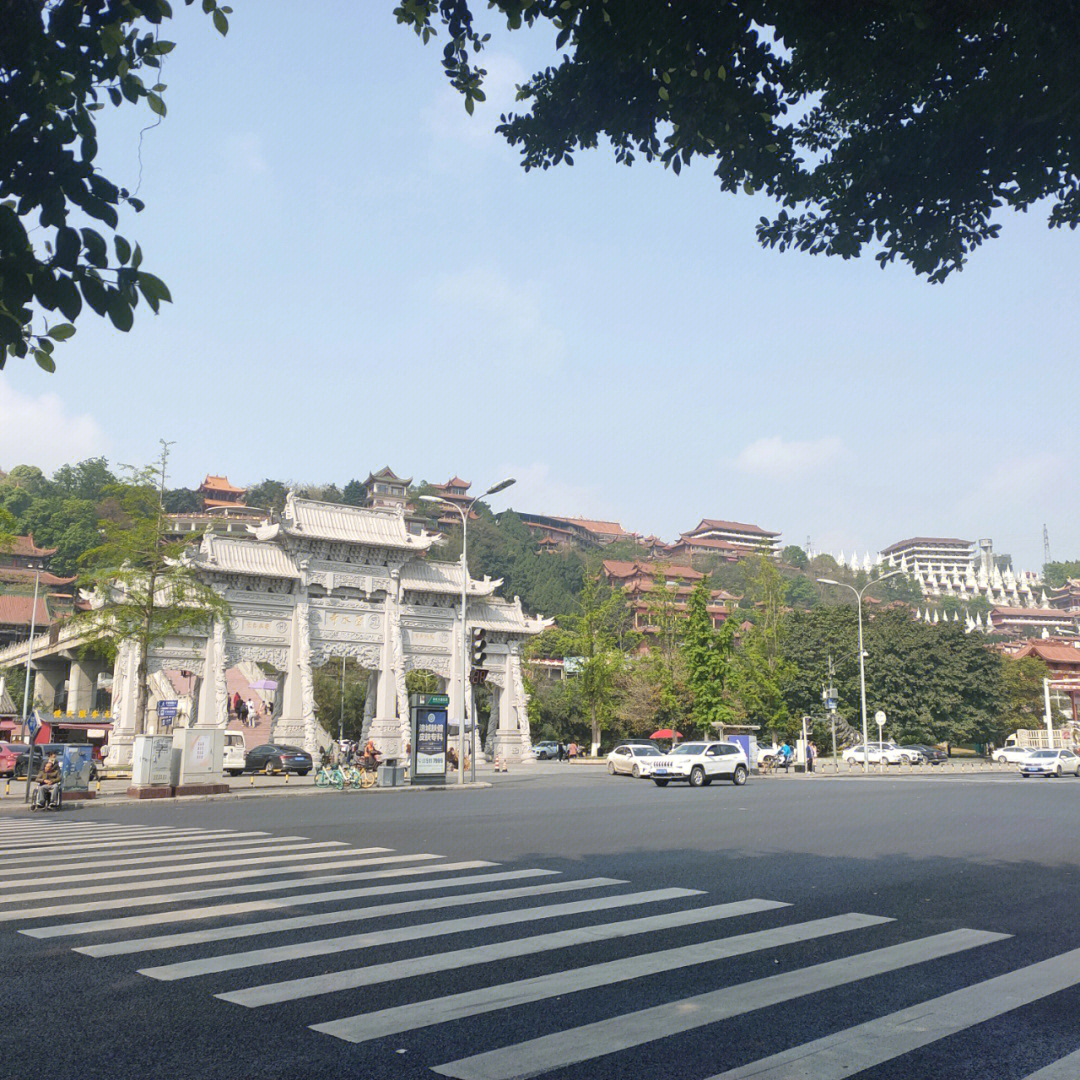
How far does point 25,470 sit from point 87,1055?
137m

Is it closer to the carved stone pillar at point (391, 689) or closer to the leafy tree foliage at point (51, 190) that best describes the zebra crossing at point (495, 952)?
the leafy tree foliage at point (51, 190)

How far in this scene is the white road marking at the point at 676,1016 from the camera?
4.72m

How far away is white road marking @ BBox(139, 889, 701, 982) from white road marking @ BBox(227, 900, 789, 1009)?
554mm

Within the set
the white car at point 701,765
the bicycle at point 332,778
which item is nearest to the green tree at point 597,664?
the white car at point 701,765

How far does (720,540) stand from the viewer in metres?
178

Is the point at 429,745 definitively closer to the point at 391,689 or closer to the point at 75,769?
the point at 75,769

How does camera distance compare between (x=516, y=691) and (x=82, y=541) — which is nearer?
(x=516, y=691)

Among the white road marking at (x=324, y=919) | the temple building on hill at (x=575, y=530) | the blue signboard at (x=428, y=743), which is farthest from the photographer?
the temple building on hill at (x=575, y=530)

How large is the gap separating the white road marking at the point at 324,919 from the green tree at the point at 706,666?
4567 centimetres

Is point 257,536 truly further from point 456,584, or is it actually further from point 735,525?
point 735,525

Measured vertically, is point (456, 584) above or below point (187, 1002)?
above

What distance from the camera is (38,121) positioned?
16.0 feet

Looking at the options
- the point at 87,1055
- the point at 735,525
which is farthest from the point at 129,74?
the point at 735,525

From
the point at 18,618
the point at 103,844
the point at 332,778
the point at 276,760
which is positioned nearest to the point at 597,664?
the point at 276,760
